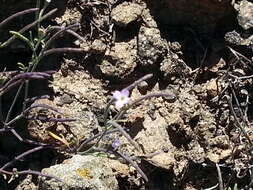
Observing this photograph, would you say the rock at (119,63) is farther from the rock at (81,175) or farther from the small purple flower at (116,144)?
the rock at (81,175)

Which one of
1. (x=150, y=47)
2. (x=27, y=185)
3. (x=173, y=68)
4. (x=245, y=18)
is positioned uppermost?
(x=245, y=18)

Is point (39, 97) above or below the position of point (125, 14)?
below

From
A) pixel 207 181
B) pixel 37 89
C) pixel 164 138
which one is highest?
pixel 37 89

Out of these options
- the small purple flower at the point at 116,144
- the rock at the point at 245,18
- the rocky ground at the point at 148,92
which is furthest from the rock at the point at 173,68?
the small purple flower at the point at 116,144

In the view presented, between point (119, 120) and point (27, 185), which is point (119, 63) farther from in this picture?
point (27, 185)

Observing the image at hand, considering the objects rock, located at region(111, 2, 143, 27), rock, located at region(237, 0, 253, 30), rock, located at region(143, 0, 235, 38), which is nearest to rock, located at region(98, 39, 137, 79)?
rock, located at region(111, 2, 143, 27)

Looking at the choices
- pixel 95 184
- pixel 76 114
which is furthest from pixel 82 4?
pixel 95 184

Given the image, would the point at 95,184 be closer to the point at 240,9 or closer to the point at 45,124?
the point at 45,124

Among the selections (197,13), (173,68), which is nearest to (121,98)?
(173,68)
